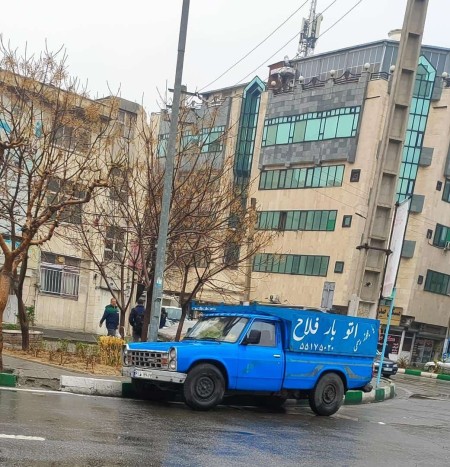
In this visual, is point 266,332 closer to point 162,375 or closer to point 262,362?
point 262,362

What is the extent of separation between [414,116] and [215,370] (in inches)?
1637

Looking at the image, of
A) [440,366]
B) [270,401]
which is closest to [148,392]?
[270,401]

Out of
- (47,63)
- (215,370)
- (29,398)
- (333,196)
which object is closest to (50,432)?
A: (29,398)

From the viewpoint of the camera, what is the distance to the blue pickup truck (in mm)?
12172

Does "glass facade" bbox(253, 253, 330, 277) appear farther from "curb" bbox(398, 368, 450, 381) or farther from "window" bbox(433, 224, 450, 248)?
A: "curb" bbox(398, 368, 450, 381)

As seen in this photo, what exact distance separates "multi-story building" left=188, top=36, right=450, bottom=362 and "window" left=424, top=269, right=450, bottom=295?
8cm

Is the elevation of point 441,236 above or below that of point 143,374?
above

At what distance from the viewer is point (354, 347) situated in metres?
14.3

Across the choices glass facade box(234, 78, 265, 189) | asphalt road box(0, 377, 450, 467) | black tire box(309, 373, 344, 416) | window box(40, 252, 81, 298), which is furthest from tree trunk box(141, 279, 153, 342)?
glass facade box(234, 78, 265, 189)

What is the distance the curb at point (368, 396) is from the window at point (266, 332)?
446cm

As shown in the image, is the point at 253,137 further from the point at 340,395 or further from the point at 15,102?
the point at 340,395

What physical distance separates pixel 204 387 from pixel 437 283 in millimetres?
43025

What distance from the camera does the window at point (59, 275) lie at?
116 ft

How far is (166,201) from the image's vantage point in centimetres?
1510
